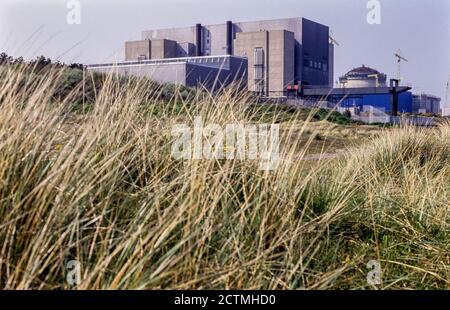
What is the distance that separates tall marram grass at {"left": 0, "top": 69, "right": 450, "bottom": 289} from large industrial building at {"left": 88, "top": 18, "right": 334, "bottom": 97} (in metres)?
2.19

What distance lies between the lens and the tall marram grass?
2.13 m

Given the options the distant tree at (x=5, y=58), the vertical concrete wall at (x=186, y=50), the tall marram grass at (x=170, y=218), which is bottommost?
the tall marram grass at (x=170, y=218)

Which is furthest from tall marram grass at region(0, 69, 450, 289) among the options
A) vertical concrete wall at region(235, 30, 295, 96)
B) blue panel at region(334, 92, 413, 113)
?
blue panel at region(334, 92, 413, 113)

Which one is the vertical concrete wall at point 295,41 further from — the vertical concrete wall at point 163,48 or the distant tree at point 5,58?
the distant tree at point 5,58

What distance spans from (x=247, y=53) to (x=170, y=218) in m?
6.22

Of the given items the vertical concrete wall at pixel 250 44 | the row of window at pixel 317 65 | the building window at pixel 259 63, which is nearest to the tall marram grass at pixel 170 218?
the building window at pixel 259 63

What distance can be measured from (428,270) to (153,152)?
1521 mm

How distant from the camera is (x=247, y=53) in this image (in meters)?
8.40

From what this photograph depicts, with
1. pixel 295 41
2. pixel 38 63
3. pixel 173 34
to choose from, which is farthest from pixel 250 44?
pixel 38 63

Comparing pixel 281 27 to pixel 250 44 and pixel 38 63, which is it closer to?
pixel 250 44

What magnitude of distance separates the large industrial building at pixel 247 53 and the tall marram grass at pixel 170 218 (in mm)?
2193

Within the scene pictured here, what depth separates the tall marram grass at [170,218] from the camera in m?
2.13

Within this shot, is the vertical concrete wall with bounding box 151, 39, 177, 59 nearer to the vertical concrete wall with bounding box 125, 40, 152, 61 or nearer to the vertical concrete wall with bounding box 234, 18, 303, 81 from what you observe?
the vertical concrete wall with bounding box 125, 40, 152, 61
